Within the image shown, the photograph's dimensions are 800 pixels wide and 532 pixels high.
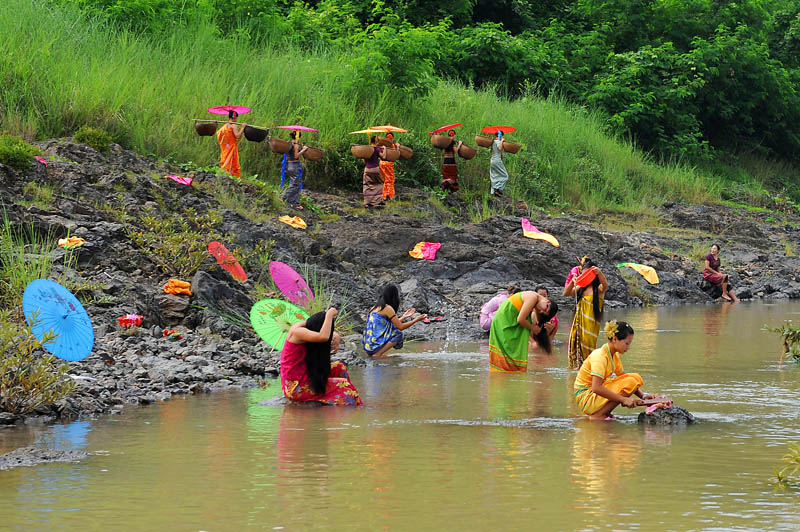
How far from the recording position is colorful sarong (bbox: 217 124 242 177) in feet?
61.3

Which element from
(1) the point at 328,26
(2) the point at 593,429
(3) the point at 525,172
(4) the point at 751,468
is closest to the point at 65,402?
(2) the point at 593,429

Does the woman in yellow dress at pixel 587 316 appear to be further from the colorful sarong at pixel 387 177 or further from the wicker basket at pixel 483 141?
the wicker basket at pixel 483 141

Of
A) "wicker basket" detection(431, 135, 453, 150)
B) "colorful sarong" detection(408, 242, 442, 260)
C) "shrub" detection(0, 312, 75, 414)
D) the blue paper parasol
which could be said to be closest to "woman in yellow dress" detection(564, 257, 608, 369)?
the blue paper parasol

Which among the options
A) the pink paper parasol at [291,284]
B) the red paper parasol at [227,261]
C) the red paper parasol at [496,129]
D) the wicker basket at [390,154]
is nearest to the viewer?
the pink paper parasol at [291,284]

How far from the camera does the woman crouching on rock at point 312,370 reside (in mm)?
9188

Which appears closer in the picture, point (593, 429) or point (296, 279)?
point (593, 429)

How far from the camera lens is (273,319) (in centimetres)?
1098

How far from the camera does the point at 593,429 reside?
8.25 m

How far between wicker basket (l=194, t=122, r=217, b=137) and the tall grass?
710mm

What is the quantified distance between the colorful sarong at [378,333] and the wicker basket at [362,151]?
768cm

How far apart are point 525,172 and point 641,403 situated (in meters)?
17.0

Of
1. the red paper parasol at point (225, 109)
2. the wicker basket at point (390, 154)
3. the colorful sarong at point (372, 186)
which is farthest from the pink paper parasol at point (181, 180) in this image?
the wicker basket at point (390, 154)

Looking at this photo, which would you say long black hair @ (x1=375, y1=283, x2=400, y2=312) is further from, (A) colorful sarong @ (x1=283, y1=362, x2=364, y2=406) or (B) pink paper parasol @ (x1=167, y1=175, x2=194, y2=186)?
(B) pink paper parasol @ (x1=167, y1=175, x2=194, y2=186)

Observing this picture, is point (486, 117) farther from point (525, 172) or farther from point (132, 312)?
point (132, 312)
